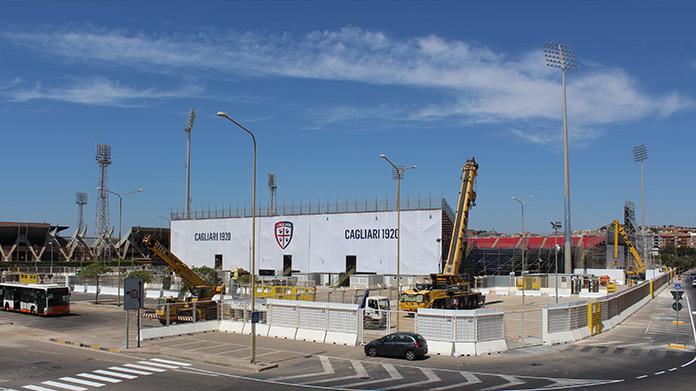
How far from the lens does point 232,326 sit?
39.8 m

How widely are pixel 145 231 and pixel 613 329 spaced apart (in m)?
134

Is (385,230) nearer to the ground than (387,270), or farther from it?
farther from it

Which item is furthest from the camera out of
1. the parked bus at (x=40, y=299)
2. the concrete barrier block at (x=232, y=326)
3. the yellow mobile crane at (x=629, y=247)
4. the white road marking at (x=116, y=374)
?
the yellow mobile crane at (x=629, y=247)

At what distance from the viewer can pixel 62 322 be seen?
47.9 metres

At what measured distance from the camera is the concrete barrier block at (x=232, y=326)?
129 feet

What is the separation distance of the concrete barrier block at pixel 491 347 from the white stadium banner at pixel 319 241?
161ft

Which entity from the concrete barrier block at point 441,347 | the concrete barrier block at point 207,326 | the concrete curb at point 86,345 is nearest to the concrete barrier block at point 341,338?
the concrete barrier block at point 441,347

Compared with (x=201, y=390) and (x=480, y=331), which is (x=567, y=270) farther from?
(x=201, y=390)

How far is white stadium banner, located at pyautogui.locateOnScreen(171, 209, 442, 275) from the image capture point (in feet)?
269

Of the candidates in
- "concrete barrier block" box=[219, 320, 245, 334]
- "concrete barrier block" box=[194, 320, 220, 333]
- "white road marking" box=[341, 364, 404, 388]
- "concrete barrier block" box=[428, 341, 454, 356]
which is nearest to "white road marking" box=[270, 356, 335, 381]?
"white road marking" box=[341, 364, 404, 388]

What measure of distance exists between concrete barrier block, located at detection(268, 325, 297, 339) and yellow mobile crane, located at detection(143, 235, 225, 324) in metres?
5.41

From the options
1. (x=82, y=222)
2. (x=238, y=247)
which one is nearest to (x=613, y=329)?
(x=238, y=247)

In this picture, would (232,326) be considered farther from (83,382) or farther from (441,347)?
(83,382)

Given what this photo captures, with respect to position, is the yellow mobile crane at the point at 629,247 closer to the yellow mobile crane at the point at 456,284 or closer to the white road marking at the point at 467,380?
the yellow mobile crane at the point at 456,284
